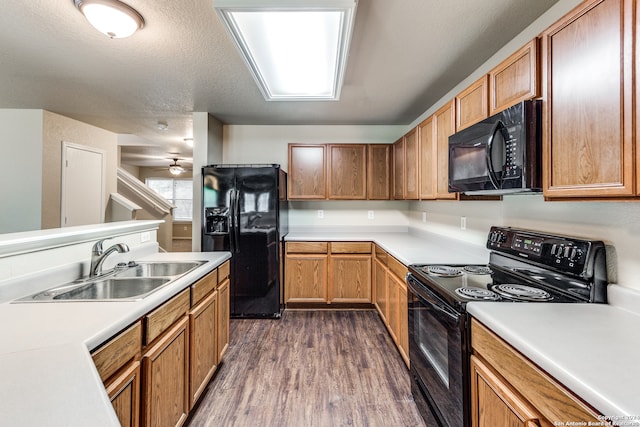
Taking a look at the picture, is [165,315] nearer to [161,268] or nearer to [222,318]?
[161,268]

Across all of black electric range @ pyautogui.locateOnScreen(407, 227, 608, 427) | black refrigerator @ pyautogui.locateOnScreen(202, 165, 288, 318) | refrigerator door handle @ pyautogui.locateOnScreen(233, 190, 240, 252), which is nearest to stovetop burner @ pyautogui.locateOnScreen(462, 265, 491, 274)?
black electric range @ pyautogui.locateOnScreen(407, 227, 608, 427)

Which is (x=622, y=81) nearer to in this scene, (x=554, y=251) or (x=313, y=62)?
(x=554, y=251)

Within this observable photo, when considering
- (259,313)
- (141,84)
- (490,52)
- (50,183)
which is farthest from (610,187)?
(50,183)

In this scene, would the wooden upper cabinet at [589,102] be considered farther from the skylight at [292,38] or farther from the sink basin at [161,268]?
the sink basin at [161,268]

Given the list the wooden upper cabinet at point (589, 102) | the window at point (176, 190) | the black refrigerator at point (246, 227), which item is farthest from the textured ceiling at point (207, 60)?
the window at point (176, 190)

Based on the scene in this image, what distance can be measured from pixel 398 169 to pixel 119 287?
2827mm

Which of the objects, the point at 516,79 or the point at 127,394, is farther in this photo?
the point at 516,79

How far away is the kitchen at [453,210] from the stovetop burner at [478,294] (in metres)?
0.49

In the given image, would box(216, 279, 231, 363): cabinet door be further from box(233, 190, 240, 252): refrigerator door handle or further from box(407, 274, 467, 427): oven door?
box(407, 274, 467, 427): oven door

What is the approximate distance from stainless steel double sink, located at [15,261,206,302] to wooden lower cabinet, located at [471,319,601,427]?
143 cm

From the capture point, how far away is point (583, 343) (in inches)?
33.6

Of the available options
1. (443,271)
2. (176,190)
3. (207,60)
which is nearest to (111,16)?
(207,60)

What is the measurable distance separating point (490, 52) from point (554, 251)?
1460mm

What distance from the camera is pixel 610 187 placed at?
0.95m
